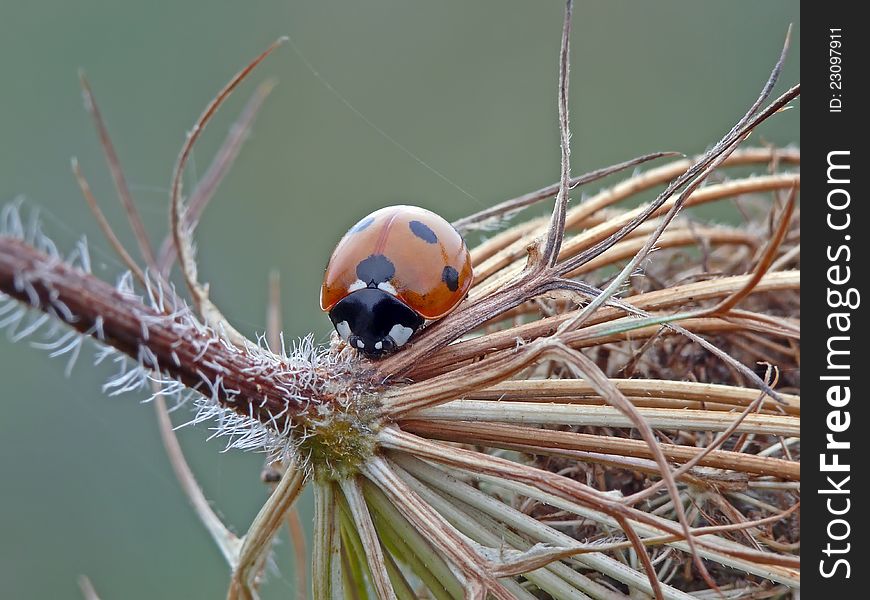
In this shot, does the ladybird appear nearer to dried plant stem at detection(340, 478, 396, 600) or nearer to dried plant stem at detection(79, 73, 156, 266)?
dried plant stem at detection(340, 478, 396, 600)

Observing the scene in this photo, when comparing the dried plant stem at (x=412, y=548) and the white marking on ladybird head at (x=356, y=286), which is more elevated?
the white marking on ladybird head at (x=356, y=286)

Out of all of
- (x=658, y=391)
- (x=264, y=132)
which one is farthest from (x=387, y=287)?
(x=264, y=132)

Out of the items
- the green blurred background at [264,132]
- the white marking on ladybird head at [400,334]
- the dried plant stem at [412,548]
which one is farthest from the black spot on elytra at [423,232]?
the green blurred background at [264,132]

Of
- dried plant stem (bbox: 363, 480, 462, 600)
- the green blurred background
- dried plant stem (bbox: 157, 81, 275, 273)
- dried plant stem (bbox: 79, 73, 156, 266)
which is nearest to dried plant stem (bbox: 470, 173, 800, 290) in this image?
dried plant stem (bbox: 363, 480, 462, 600)

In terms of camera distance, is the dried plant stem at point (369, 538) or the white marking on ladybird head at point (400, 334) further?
the white marking on ladybird head at point (400, 334)

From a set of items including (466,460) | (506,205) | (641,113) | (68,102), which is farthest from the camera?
(641,113)

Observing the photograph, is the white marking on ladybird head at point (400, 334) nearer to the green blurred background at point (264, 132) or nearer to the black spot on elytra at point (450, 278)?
the black spot on elytra at point (450, 278)

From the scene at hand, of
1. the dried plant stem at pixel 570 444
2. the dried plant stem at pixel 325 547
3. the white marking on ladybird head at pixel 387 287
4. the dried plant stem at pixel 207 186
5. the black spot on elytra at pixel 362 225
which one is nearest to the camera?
the dried plant stem at pixel 570 444
